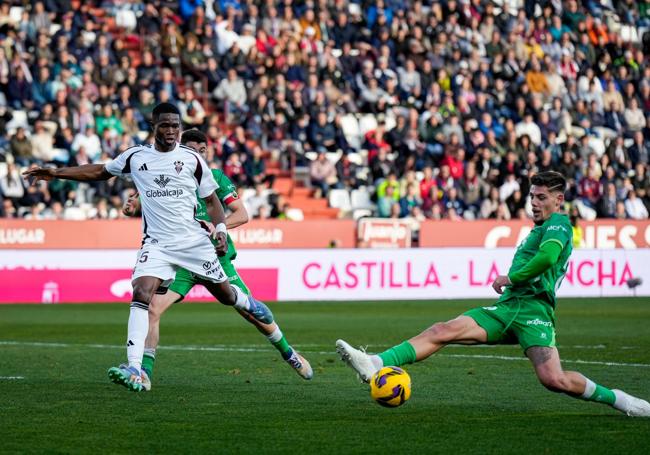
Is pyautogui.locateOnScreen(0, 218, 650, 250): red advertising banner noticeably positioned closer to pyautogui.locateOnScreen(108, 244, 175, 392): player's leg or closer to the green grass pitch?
the green grass pitch

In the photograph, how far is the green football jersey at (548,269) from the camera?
8.83 meters

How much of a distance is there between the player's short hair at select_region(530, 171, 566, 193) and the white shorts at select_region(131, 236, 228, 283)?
3.14m

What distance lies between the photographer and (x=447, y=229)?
99.0ft

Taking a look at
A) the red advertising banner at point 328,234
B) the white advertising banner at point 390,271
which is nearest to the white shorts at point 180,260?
the white advertising banner at point 390,271

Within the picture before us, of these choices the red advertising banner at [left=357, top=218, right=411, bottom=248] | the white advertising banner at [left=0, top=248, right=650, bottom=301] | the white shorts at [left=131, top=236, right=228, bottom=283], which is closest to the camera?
the white shorts at [left=131, top=236, right=228, bottom=283]

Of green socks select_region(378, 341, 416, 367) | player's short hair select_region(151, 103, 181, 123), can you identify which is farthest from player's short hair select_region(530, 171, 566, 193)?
player's short hair select_region(151, 103, 181, 123)

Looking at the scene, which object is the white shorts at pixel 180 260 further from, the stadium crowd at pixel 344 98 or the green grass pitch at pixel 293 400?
the stadium crowd at pixel 344 98

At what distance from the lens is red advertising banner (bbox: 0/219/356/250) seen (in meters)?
26.4

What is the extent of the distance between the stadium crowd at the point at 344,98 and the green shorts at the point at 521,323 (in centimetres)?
1920

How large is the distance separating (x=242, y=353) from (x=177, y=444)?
24.2 ft

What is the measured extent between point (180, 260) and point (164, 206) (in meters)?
0.47

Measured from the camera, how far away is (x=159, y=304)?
37.4ft

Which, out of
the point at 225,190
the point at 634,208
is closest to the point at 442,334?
the point at 225,190

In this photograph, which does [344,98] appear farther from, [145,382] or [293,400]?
[293,400]
